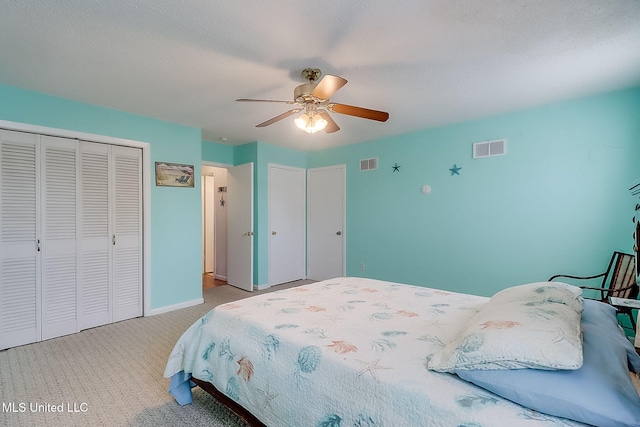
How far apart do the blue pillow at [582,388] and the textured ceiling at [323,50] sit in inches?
69.0

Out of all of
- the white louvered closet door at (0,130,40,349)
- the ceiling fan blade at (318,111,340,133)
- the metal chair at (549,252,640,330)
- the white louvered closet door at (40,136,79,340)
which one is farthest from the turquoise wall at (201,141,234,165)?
the metal chair at (549,252,640,330)

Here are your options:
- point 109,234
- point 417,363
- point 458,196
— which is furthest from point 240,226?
point 417,363

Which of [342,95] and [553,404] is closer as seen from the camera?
[553,404]

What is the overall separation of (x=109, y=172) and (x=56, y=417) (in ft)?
7.72

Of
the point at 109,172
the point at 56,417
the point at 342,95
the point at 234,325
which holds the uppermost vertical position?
the point at 342,95

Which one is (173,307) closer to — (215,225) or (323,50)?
(215,225)

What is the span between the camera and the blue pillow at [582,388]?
0.85 meters

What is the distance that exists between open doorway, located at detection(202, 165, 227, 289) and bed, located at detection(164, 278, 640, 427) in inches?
144

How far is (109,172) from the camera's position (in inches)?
129

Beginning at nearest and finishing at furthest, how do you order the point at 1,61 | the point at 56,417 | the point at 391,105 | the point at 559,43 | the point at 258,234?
the point at 56,417
the point at 559,43
the point at 1,61
the point at 391,105
the point at 258,234

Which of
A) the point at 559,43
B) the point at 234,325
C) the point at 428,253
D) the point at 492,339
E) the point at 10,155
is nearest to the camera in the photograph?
the point at 492,339

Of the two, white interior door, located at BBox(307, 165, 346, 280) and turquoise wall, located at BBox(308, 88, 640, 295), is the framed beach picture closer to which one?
white interior door, located at BBox(307, 165, 346, 280)

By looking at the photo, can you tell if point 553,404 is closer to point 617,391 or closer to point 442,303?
point 617,391

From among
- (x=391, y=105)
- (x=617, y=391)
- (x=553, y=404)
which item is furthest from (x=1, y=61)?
(x=617, y=391)
